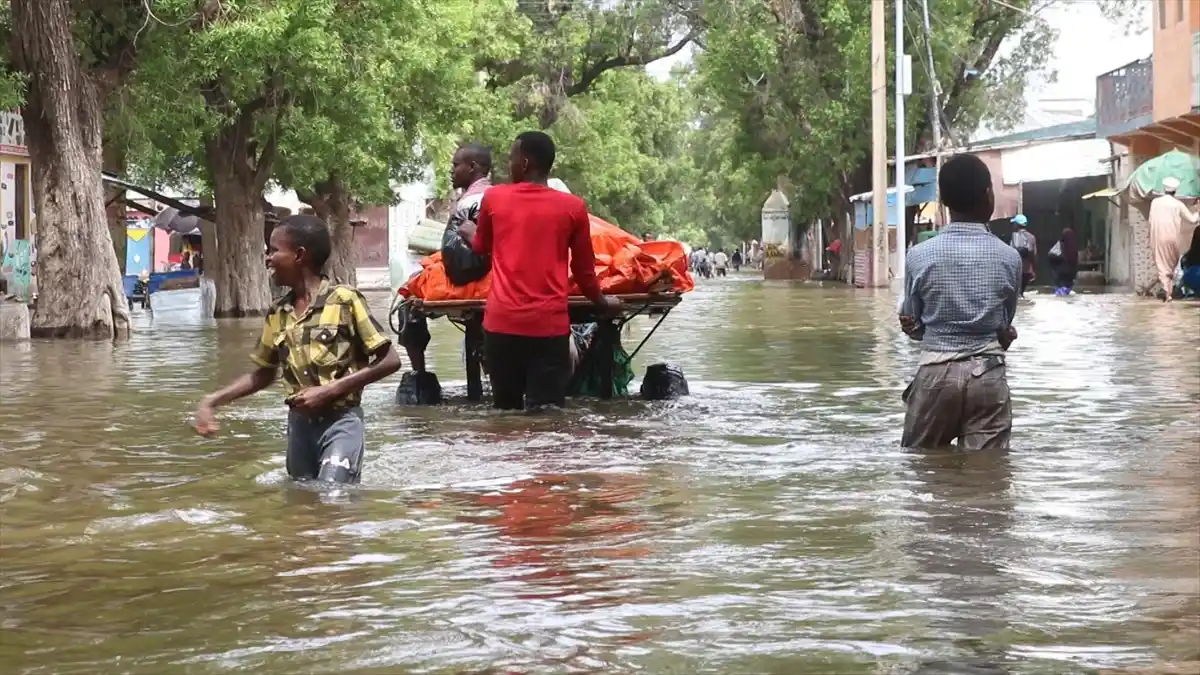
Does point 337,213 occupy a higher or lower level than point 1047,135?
lower

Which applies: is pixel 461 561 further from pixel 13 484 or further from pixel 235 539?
pixel 13 484

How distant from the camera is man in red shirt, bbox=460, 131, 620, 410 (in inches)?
420

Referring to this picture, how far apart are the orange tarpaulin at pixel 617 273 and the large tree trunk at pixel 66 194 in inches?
528

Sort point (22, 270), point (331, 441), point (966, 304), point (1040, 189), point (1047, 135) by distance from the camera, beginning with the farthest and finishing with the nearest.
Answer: point (1047, 135) < point (1040, 189) < point (22, 270) < point (966, 304) < point (331, 441)

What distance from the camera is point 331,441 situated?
26.5 ft

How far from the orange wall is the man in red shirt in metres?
26.9

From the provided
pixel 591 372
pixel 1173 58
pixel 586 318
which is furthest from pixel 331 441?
pixel 1173 58

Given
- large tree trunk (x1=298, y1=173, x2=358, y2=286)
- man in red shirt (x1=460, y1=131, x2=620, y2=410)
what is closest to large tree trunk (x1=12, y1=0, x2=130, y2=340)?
man in red shirt (x1=460, y1=131, x2=620, y2=410)

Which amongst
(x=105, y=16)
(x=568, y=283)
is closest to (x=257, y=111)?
(x=105, y=16)

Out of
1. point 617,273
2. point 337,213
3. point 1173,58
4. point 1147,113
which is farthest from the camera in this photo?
point 337,213

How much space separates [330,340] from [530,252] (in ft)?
9.55

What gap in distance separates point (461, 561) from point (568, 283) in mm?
4681

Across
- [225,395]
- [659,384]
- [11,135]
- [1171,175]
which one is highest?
[11,135]

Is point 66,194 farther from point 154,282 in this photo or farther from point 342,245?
point 342,245
